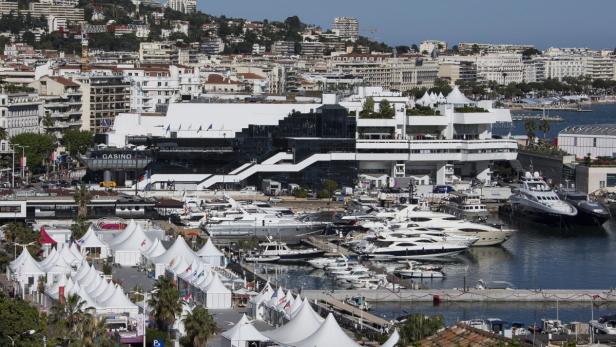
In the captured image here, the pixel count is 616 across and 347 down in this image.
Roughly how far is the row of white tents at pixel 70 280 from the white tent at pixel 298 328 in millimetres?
2962

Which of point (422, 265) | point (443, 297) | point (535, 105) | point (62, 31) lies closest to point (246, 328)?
point (443, 297)

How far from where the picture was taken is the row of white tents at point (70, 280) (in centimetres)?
2555

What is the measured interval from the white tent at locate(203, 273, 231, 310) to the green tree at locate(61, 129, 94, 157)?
83.2ft

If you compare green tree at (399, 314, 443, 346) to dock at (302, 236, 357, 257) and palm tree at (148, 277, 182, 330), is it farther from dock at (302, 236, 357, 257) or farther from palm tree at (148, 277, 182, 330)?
dock at (302, 236, 357, 257)

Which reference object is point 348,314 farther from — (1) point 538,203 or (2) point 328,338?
(1) point 538,203

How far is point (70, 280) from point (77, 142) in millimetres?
25913

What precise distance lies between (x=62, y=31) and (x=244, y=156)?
58.0m

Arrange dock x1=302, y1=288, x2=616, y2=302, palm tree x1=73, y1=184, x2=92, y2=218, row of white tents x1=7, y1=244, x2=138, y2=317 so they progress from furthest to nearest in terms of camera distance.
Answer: palm tree x1=73, y1=184, x2=92, y2=218 < dock x1=302, y1=288, x2=616, y2=302 < row of white tents x1=7, y1=244, x2=138, y2=317

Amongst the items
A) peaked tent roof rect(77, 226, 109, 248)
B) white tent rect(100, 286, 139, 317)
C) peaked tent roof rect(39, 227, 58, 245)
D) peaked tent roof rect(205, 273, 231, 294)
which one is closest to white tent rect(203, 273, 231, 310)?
peaked tent roof rect(205, 273, 231, 294)

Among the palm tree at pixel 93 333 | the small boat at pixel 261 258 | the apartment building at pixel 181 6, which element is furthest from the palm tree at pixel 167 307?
the apartment building at pixel 181 6

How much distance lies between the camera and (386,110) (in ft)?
160

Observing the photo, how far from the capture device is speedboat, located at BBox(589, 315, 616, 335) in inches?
1048

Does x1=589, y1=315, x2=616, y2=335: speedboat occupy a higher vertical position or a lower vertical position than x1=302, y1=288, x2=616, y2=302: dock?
higher

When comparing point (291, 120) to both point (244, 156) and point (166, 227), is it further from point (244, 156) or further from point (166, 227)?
point (166, 227)
